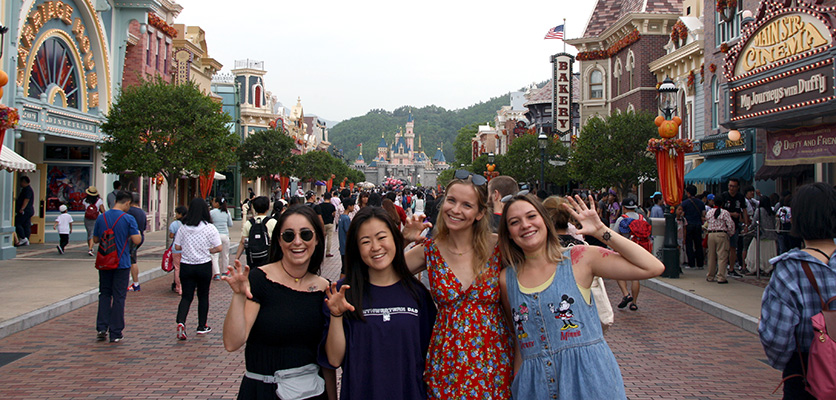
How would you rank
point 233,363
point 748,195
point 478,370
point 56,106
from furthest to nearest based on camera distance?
point 56,106, point 748,195, point 233,363, point 478,370

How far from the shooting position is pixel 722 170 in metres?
20.6

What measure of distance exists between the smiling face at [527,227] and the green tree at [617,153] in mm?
22395

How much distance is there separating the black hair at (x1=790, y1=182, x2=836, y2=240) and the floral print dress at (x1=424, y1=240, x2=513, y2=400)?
164cm

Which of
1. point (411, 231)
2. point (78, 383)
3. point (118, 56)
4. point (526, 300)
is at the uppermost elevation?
point (118, 56)

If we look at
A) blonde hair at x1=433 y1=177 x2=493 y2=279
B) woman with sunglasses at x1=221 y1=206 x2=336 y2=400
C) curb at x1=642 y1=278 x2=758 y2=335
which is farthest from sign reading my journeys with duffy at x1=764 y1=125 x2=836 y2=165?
woman with sunglasses at x1=221 y1=206 x2=336 y2=400

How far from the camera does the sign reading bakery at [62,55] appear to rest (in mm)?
18078

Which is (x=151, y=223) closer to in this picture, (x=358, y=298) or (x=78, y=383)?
(x=78, y=383)

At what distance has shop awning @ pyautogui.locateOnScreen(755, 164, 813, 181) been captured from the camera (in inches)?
691

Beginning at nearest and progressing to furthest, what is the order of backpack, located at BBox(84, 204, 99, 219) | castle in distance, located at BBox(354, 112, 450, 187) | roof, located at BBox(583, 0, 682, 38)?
backpack, located at BBox(84, 204, 99, 219)
roof, located at BBox(583, 0, 682, 38)
castle in distance, located at BBox(354, 112, 450, 187)

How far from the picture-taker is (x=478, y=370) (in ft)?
10.8

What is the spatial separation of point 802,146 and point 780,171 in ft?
6.73

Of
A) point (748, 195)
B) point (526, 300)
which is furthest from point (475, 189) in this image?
point (748, 195)

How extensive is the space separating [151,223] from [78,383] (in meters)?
22.7

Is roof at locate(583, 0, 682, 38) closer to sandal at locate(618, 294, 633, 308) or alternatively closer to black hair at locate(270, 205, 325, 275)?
sandal at locate(618, 294, 633, 308)
